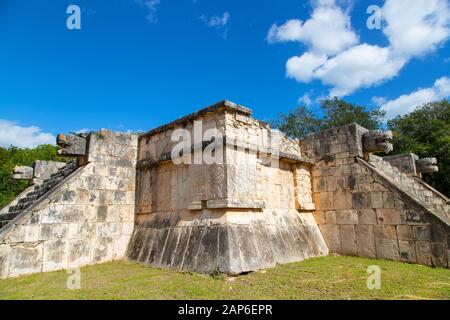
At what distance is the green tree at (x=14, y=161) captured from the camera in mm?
18609

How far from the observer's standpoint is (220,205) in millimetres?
5613

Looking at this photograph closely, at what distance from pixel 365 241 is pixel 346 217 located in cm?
73

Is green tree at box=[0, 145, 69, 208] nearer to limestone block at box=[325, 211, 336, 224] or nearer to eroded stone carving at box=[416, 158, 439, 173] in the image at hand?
limestone block at box=[325, 211, 336, 224]

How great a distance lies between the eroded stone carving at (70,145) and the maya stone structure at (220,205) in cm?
2

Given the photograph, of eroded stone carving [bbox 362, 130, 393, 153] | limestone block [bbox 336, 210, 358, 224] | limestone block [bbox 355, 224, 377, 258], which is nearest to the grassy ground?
limestone block [bbox 355, 224, 377, 258]

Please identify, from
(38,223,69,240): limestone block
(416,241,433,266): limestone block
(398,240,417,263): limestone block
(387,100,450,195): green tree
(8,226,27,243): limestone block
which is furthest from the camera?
(387,100,450,195): green tree

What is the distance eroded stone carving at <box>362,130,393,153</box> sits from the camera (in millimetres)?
7547

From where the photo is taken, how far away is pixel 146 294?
13.6ft

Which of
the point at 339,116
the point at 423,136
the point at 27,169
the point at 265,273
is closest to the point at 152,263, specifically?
the point at 265,273

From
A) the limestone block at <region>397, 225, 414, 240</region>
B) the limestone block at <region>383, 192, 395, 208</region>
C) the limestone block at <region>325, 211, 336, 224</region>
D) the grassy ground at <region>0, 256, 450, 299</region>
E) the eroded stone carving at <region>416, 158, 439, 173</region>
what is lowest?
the grassy ground at <region>0, 256, 450, 299</region>

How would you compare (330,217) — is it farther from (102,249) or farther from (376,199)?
(102,249)

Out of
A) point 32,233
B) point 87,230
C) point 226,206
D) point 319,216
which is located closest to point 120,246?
point 87,230

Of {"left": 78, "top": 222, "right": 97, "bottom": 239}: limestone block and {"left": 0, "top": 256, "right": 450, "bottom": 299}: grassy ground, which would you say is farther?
{"left": 78, "top": 222, "right": 97, "bottom": 239}: limestone block

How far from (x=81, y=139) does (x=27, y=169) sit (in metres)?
4.66
